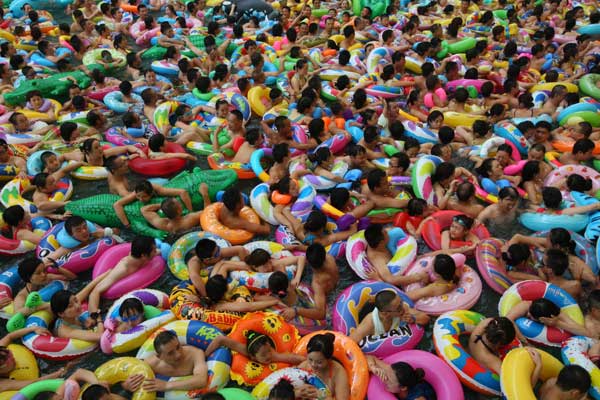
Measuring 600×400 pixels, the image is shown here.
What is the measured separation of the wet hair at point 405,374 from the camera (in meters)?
4.69

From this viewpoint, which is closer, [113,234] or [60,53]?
[113,234]

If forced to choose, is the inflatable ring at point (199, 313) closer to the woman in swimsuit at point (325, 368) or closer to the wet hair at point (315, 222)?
the woman in swimsuit at point (325, 368)

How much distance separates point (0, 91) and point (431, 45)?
389 inches

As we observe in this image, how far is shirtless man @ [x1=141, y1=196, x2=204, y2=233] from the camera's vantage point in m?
7.21

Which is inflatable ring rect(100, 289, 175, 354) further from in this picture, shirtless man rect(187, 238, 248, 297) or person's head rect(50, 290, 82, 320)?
shirtless man rect(187, 238, 248, 297)

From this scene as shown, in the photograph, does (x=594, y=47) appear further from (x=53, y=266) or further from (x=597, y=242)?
(x=53, y=266)

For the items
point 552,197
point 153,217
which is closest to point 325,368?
point 153,217

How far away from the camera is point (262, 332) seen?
5453mm

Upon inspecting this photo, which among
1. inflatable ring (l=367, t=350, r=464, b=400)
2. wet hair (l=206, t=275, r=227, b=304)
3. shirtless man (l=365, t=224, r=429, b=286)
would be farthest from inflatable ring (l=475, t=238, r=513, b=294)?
wet hair (l=206, t=275, r=227, b=304)

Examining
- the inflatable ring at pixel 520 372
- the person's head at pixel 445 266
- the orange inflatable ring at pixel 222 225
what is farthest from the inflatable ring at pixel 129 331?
the inflatable ring at pixel 520 372

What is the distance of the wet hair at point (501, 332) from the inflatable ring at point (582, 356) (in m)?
0.65

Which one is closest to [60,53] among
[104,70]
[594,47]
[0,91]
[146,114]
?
[104,70]

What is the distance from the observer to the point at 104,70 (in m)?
12.3

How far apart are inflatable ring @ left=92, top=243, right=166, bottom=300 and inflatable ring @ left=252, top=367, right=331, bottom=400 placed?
2288 millimetres
